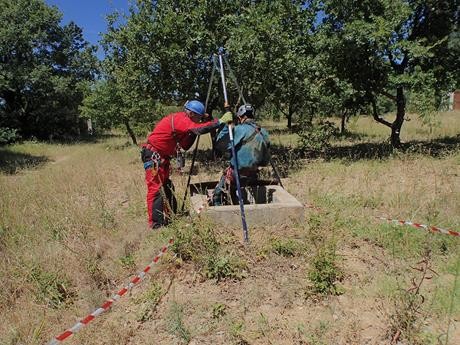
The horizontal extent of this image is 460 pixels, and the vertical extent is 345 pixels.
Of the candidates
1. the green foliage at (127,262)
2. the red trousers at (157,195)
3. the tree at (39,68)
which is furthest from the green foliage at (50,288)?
the tree at (39,68)

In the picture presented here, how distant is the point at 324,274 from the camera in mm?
3914

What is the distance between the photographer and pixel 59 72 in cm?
3011

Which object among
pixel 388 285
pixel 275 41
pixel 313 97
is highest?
pixel 275 41

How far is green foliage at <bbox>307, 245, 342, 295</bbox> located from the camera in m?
3.83

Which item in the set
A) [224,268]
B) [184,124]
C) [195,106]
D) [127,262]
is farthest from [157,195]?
[224,268]

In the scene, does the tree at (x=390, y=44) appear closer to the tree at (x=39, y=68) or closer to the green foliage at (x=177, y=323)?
the green foliage at (x=177, y=323)

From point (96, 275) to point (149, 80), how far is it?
26.4 ft

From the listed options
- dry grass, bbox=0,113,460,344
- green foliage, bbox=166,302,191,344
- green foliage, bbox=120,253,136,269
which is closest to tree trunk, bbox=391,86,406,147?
dry grass, bbox=0,113,460,344

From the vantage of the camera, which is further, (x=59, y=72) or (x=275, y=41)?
(x=59, y=72)

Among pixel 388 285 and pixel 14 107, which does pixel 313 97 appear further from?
pixel 14 107

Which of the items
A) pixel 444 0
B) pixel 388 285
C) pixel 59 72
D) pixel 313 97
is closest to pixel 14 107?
pixel 59 72

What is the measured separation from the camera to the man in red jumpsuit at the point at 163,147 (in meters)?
5.45

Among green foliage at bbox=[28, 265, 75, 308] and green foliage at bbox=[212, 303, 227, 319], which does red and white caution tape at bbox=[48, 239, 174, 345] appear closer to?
green foliage at bbox=[28, 265, 75, 308]

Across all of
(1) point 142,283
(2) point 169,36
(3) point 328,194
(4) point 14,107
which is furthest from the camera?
(4) point 14,107
